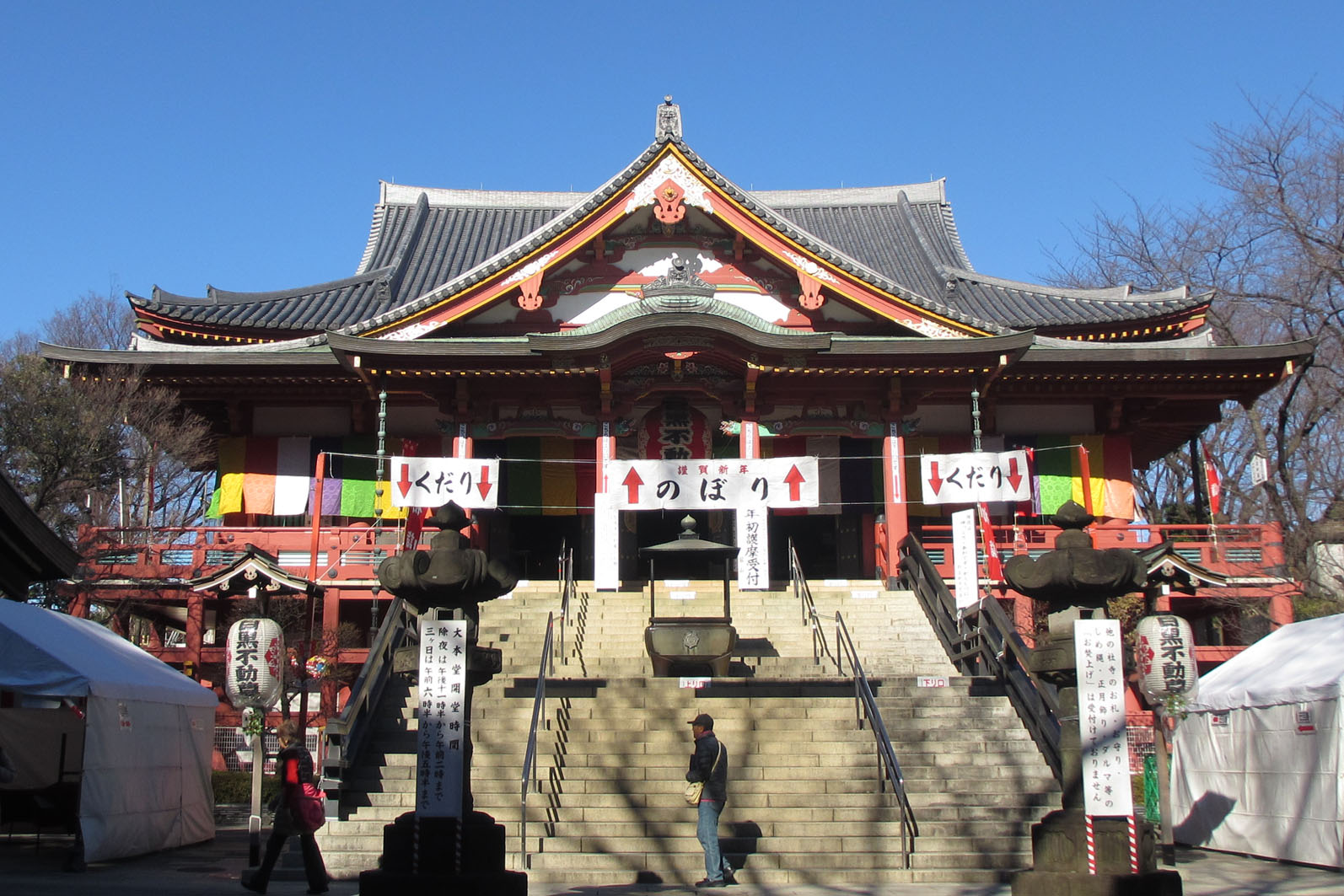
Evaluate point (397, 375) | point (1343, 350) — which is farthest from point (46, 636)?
point (1343, 350)

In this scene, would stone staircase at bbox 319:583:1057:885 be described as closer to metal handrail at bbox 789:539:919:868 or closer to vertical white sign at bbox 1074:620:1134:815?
metal handrail at bbox 789:539:919:868

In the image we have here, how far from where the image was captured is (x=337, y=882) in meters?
10.5

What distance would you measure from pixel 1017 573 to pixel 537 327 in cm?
1351

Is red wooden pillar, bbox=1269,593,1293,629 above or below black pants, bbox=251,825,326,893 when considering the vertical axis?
above

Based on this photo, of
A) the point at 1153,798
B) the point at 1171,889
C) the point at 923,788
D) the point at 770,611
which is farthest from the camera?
the point at 770,611

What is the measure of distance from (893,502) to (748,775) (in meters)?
8.46

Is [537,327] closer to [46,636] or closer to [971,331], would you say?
[971,331]

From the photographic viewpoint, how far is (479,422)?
817 inches

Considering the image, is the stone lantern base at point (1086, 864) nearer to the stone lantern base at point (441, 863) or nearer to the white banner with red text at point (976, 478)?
the stone lantern base at point (441, 863)

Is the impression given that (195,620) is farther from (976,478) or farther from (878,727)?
(976,478)

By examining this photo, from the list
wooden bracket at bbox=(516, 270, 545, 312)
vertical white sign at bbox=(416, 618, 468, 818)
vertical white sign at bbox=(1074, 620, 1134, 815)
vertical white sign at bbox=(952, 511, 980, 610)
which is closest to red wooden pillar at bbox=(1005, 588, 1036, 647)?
vertical white sign at bbox=(952, 511, 980, 610)

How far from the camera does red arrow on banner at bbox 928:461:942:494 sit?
18.3 m

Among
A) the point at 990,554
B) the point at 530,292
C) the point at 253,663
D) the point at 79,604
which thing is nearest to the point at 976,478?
the point at 990,554

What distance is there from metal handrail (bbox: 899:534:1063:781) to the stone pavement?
1605mm
